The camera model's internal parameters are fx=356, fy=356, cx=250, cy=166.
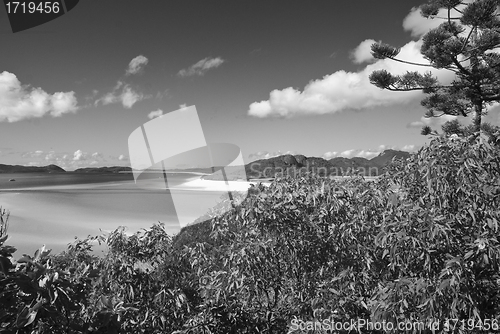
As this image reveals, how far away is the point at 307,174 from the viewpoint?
11.9 ft

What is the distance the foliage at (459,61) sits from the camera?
10328 mm

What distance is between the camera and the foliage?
10.3 metres

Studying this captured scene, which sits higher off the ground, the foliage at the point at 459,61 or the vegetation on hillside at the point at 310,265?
the foliage at the point at 459,61

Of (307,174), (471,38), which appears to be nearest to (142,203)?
(471,38)

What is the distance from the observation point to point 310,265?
121 inches

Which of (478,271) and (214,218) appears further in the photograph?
(214,218)

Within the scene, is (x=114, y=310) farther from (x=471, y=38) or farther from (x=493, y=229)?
(x=471, y=38)

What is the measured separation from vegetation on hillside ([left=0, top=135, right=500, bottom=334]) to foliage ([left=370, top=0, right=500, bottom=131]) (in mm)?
8921

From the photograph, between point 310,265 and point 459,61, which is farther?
point 459,61

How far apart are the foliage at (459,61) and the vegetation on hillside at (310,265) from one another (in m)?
8.92

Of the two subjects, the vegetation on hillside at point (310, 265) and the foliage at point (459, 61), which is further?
the foliage at point (459, 61)

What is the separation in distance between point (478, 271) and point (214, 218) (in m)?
2.03

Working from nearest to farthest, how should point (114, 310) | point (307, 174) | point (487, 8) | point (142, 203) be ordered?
point (114, 310) → point (307, 174) → point (487, 8) → point (142, 203)

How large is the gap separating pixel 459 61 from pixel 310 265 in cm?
1083
